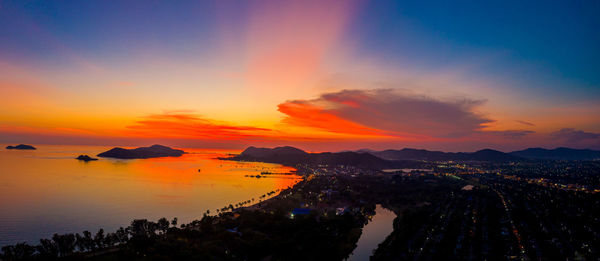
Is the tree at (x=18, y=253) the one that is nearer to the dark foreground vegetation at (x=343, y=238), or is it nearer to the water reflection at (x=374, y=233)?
the dark foreground vegetation at (x=343, y=238)

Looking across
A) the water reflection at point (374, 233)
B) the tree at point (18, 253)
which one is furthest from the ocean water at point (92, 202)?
the water reflection at point (374, 233)

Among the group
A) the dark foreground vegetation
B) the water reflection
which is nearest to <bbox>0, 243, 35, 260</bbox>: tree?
the dark foreground vegetation

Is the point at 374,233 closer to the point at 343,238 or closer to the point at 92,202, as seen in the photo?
the point at 343,238

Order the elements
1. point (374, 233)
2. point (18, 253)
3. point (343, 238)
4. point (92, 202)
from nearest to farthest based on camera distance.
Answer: point (18, 253) < point (343, 238) < point (374, 233) < point (92, 202)

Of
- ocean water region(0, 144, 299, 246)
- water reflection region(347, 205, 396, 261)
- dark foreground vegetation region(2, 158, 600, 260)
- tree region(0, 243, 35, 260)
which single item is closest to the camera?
tree region(0, 243, 35, 260)

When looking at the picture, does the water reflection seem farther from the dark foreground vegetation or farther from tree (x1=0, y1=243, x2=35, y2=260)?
tree (x1=0, y1=243, x2=35, y2=260)

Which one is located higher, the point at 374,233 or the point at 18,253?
the point at 18,253

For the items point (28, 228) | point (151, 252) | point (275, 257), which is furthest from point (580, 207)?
point (28, 228)

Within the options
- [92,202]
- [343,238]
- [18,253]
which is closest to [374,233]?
[343,238]

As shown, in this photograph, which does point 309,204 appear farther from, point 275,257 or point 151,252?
point 151,252
